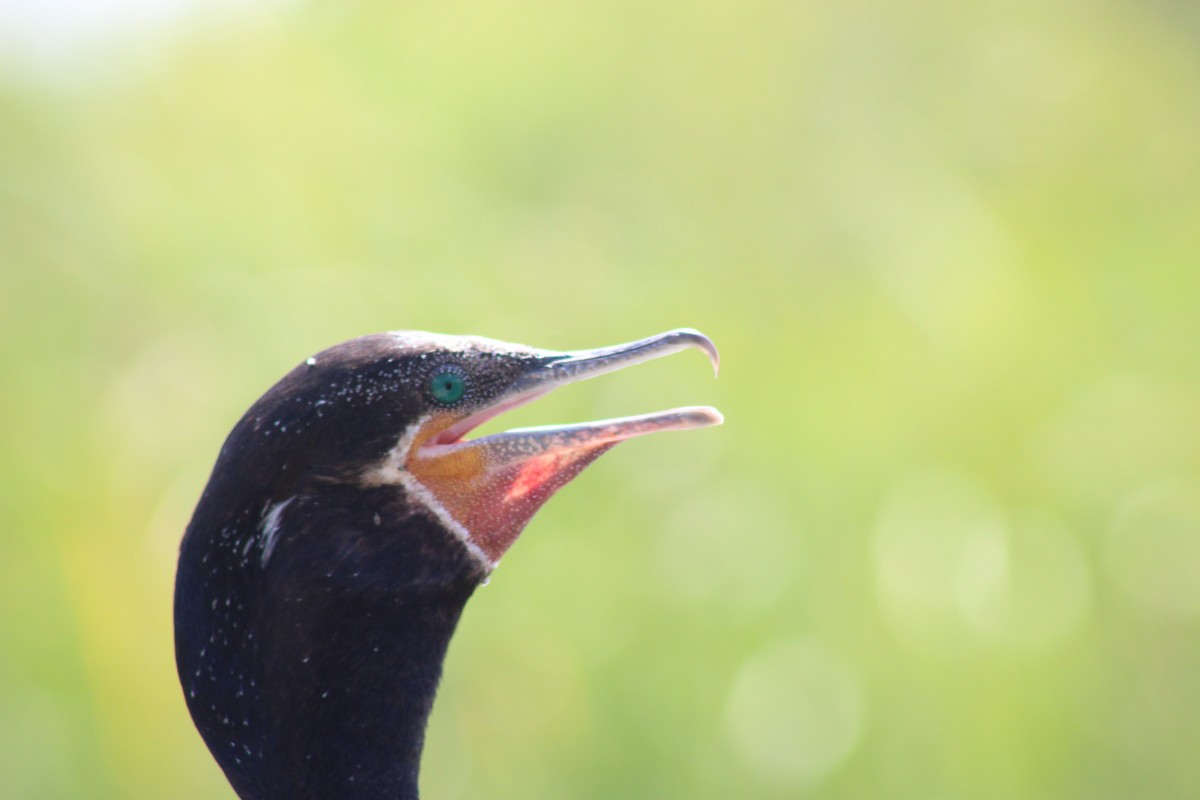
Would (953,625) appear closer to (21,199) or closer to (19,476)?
(19,476)

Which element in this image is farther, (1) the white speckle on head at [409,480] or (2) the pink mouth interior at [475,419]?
(2) the pink mouth interior at [475,419]

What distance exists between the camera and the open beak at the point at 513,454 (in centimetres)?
273

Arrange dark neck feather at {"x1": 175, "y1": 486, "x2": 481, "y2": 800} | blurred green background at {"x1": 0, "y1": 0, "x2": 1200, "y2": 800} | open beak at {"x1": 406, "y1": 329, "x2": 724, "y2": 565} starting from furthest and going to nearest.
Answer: blurred green background at {"x1": 0, "y1": 0, "x2": 1200, "y2": 800} < open beak at {"x1": 406, "y1": 329, "x2": 724, "y2": 565} < dark neck feather at {"x1": 175, "y1": 486, "x2": 481, "y2": 800}

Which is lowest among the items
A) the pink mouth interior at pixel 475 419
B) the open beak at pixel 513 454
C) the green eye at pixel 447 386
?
the open beak at pixel 513 454

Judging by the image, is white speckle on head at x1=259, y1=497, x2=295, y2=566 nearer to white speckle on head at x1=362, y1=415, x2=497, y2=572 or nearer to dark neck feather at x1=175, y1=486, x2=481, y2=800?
dark neck feather at x1=175, y1=486, x2=481, y2=800

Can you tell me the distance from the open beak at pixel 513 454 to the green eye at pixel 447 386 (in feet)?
0.13

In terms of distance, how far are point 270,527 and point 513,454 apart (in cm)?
47

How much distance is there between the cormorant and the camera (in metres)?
2.60

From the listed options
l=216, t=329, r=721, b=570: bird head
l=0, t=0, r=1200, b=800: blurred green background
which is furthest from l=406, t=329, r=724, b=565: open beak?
l=0, t=0, r=1200, b=800: blurred green background

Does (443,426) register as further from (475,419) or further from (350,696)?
(350,696)

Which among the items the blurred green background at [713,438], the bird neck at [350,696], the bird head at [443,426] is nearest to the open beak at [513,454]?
the bird head at [443,426]

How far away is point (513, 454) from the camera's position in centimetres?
277

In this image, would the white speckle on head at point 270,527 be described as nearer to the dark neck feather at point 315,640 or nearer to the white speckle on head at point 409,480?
the dark neck feather at point 315,640

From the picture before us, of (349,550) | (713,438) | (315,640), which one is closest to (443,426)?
(349,550)
